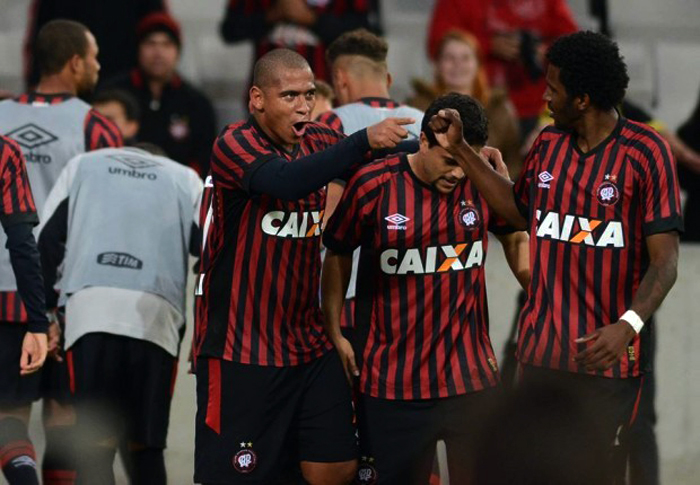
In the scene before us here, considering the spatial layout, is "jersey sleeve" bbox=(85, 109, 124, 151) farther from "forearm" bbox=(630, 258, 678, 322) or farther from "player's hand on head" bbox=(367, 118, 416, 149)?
"forearm" bbox=(630, 258, 678, 322)

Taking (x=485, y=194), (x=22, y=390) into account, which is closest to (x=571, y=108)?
(x=485, y=194)

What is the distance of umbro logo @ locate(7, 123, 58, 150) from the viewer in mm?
7051

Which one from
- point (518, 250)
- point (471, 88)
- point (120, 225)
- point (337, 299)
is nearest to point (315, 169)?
point (337, 299)

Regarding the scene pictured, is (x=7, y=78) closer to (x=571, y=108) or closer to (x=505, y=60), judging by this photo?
(x=505, y=60)

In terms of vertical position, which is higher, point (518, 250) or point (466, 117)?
point (466, 117)

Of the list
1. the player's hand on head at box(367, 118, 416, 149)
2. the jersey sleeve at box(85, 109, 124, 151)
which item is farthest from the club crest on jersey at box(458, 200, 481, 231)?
the jersey sleeve at box(85, 109, 124, 151)

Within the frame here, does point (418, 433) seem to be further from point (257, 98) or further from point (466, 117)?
point (257, 98)

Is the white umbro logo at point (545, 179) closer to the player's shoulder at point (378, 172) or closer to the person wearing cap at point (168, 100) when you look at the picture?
the player's shoulder at point (378, 172)

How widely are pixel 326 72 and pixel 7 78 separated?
2405 millimetres

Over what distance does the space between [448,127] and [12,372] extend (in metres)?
2.52

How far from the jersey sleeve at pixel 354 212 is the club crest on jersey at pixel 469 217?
1.02 feet

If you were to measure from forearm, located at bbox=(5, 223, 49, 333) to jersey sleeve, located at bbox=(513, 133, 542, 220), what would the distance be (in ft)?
6.34

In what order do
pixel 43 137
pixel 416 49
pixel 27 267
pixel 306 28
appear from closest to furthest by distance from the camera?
pixel 27 267 < pixel 43 137 < pixel 306 28 < pixel 416 49

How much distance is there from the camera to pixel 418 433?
5.50 meters
